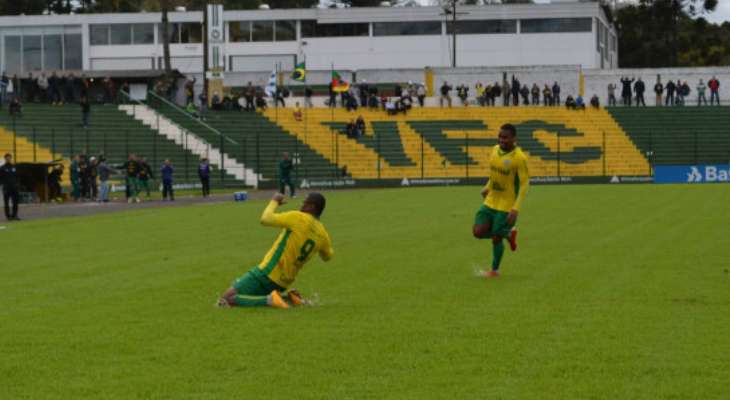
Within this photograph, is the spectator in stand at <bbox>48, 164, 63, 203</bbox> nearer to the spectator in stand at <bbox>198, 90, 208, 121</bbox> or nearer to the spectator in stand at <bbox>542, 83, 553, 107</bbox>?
the spectator in stand at <bbox>198, 90, 208, 121</bbox>

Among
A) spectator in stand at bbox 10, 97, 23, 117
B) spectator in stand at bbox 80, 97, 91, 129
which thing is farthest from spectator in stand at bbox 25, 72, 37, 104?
spectator in stand at bbox 80, 97, 91, 129

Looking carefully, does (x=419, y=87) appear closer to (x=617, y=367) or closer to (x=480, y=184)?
(x=480, y=184)

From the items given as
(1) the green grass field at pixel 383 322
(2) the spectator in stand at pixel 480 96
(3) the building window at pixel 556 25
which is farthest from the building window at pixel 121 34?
(1) the green grass field at pixel 383 322

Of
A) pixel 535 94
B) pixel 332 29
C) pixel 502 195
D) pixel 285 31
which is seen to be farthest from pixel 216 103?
pixel 502 195

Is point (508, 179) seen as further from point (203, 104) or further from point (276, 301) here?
point (203, 104)

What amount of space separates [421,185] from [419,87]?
16.2 meters

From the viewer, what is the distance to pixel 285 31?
86.2 meters

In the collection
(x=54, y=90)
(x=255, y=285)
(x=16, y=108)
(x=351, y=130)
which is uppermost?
(x=54, y=90)

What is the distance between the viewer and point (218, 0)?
101m

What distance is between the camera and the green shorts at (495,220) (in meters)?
14.6

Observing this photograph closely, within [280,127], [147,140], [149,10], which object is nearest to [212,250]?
[147,140]

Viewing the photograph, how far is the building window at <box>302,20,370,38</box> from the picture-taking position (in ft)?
281

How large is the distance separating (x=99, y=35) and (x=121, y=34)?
1.67 m

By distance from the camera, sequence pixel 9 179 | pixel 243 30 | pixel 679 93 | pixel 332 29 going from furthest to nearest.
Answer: pixel 243 30 → pixel 332 29 → pixel 679 93 → pixel 9 179
